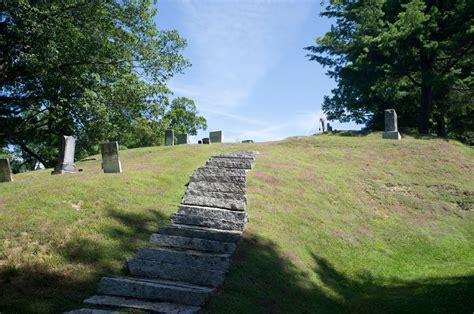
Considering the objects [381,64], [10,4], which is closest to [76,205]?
[10,4]

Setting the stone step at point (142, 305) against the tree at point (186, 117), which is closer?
the stone step at point (142, 305)

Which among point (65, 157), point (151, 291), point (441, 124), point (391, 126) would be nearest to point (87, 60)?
point (65, 157)

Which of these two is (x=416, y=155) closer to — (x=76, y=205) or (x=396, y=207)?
(x=396, y=207)

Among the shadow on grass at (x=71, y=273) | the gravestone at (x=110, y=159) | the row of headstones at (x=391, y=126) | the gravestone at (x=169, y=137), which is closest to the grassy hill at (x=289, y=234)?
the shadow on grass at (x=71, y=273)

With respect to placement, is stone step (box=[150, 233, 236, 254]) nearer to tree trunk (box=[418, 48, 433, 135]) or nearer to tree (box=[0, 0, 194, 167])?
tree (box=[0, 0, 194, 167])

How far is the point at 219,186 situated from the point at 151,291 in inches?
276

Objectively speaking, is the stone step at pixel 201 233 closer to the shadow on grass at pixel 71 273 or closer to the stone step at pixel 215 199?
the shadow on grass at pixel 71 273

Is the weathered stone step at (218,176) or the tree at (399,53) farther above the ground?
the tree at (399,53)

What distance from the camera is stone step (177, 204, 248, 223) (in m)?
12.5

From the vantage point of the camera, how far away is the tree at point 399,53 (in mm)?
29844

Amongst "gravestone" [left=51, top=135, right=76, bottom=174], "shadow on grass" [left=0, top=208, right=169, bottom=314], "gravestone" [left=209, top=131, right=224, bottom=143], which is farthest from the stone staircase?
"gravestone" [left=209, top=131, right=224, bottom=143]

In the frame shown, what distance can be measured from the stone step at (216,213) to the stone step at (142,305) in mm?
4652

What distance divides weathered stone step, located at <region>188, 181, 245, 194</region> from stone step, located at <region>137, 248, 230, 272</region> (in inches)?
187

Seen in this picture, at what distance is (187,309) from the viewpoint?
773 centimetres
